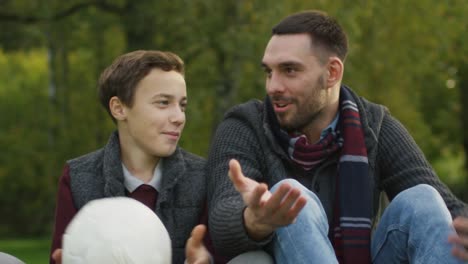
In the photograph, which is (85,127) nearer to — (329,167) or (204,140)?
(204,140)

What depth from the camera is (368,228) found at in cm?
392

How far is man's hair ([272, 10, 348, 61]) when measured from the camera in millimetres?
4254

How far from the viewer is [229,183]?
12.6 ft

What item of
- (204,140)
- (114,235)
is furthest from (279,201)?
(204,140)

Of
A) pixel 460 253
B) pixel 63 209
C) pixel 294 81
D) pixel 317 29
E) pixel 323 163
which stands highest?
pixel 317 29

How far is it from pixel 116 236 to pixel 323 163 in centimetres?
127

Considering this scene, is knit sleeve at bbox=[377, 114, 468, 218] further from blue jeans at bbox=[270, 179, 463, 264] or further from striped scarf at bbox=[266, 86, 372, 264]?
blue jeans at bbox=[270, 179, 463, 264]

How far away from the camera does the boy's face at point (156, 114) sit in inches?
159

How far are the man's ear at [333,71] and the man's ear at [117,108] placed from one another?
98 centimetres

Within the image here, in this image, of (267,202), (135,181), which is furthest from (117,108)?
(267,202)

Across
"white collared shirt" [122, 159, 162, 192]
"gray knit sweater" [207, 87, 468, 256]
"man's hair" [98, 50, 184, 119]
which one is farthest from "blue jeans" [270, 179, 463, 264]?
"man's hair" [98, 50, 184, 119]

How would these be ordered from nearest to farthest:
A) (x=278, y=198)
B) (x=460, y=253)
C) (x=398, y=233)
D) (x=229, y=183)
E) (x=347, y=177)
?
(x=278, y=198)
(x=460, y=253)
(x=398, y=233)
(x=229, y=183)
(x=347, y=177)

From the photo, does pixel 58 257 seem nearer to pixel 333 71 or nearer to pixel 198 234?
pixel 198 234

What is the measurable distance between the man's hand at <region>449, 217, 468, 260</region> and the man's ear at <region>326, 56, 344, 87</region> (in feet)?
3.87
